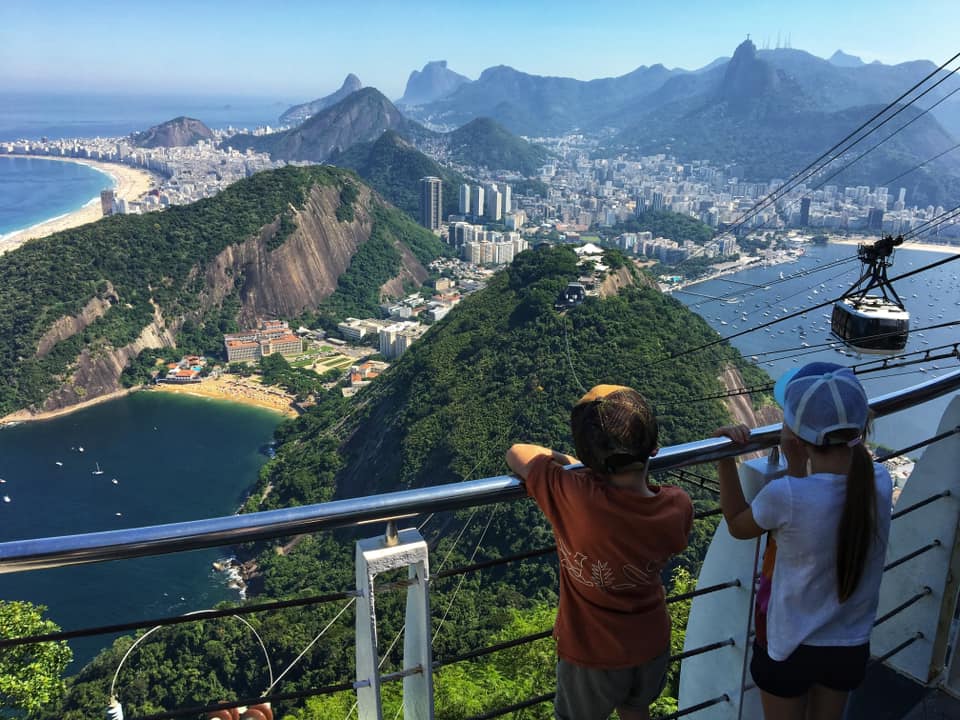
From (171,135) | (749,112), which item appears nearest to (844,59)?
(749,112)

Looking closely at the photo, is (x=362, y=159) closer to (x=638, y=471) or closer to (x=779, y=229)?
(x=779, y=229)

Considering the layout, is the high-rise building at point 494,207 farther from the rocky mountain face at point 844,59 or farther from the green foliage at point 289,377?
the rocky mountain face at point 844,59

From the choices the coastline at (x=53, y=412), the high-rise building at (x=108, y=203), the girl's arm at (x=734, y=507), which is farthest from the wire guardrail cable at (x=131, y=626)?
the high-rise building at (x=108, y=203)

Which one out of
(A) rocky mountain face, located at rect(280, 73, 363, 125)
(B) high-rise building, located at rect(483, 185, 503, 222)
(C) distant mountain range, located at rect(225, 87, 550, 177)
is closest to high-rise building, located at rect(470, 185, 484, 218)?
(B) high-rise building, located at rect(483, 185, 503, 222)

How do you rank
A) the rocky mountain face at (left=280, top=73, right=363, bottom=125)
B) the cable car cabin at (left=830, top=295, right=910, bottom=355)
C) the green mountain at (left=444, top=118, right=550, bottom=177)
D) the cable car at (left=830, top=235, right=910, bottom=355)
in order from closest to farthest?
the cable car at (left=830, top=235, right=910, bottom=355)
the cable car cabin at (left=830, top=295, right=910, bottom=355)
the green mountain at (left=444, top=118, right=550, bottom=177)
the rocky mountain face at (left=280, top=73, right=363, bottom=125)

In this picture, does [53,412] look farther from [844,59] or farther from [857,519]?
[844,59]

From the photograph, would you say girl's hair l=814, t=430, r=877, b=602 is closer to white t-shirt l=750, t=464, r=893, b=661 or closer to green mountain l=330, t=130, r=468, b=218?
white t-shirt l=750, t=464, r=893, b=661

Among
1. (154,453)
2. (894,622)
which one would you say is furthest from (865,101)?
(894,622)
